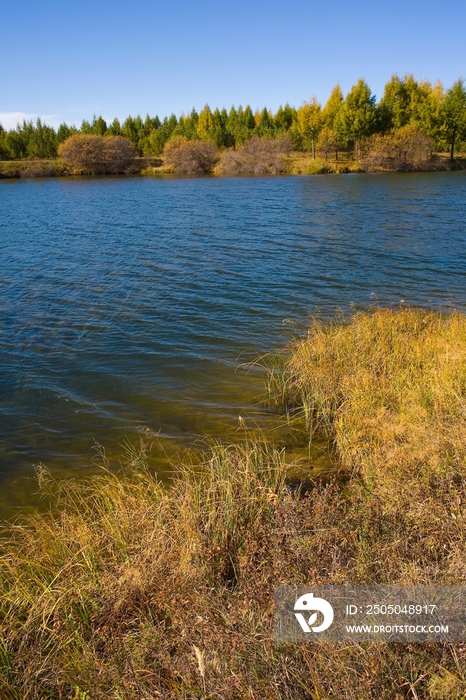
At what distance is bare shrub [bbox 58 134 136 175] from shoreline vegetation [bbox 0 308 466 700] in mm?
74949

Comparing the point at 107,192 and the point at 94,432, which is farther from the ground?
the point at 107,192

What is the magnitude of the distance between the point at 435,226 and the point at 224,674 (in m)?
22.4

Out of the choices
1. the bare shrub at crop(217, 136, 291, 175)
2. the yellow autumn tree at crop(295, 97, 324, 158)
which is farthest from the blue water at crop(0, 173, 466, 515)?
the yellow autumn tree at crop(295, 97, 324, 158)

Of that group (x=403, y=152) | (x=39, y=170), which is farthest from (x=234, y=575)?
(x=39, y=170)

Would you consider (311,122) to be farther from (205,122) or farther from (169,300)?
(169,300)

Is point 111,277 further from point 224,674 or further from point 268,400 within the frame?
point 224,674

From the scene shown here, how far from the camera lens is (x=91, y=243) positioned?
20703 mm

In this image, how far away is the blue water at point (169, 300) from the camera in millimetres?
6984

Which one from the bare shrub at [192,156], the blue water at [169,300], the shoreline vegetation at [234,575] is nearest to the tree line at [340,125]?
the bare shrub at [192,156]

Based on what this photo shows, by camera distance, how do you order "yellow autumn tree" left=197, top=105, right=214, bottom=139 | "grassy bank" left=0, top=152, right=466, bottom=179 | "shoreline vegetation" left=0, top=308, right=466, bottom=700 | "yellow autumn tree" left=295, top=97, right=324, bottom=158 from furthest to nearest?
"yellow autumn tree" left=197, top=105, right=214, bottom=139
"yellow autumn tree" left=295, top=97, right=324, bottom=158
"grassy bank" left=0, top=152, right=466, bottom=179
"shoreline vegetation" left=0, top=308, right=466, bottom=700

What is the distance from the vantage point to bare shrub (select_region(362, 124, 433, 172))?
5656 cm

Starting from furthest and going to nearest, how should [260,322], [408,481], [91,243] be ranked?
[91,243] < [260,322] < [408,481]

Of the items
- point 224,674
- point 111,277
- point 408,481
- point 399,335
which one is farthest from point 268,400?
point 111,277

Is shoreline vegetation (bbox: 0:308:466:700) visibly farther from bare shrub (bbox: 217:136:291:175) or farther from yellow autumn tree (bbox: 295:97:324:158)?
yellow autumn tree (bbox: 295:97:324:158)
